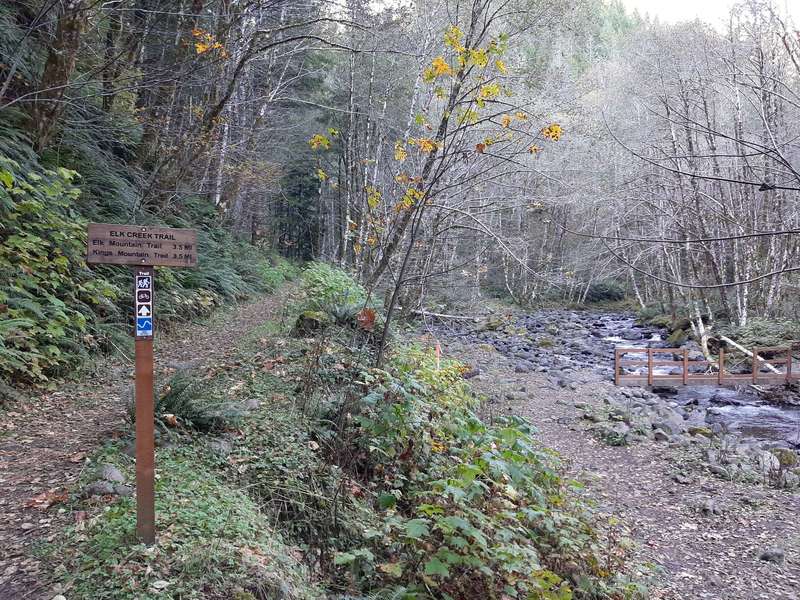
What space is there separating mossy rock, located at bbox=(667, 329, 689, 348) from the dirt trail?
1826cm

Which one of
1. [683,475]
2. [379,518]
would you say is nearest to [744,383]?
[683,475]

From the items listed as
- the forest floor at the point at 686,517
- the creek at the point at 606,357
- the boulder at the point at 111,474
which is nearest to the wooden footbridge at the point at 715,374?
the creek at the point at 606,357

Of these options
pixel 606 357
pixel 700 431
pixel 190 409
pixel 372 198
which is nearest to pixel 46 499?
pixel 190 409

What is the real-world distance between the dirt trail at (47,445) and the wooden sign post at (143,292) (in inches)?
23.3

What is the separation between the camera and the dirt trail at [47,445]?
2.97 metres

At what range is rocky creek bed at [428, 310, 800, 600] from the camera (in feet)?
18.4

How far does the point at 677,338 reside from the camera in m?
21.0

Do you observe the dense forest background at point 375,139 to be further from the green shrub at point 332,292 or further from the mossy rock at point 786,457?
the mossy rock at point 786,457

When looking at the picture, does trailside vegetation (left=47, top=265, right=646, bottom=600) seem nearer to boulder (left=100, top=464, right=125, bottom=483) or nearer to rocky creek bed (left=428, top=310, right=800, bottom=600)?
boulder (left=100, top=464, right=125, bottom=483)

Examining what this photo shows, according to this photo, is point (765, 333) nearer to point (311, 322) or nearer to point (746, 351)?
point (746, 351)

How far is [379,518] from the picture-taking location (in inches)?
166

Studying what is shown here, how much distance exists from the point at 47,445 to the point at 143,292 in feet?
7.37

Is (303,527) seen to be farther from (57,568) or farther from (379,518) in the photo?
(57,568)

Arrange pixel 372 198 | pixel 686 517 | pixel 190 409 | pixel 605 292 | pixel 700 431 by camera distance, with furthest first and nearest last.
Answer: pixel 605 292 → pixel 700 431 → pixel 686 517 → pixel 372 198 → pixel 190 409
